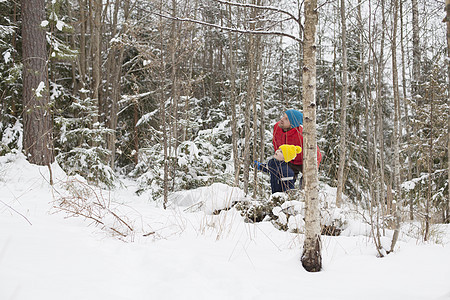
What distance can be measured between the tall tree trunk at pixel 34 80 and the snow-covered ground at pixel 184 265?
3.18m

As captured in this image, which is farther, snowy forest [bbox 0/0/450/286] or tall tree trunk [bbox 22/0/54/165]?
tall tree trunk [bbox 22/0/54/165]

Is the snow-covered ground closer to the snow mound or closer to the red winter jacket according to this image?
the snow mound

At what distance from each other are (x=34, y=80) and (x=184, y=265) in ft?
18.4

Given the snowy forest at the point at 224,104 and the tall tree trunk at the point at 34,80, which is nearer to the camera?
the snowy forest at the point at 224,104

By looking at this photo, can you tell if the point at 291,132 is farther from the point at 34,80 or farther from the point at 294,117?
the point at 34,80

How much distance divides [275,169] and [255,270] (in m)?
2.61

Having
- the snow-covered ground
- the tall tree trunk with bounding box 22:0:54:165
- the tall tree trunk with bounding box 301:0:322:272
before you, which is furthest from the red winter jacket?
the tall tree trunk with bounding box 22:0:54:165

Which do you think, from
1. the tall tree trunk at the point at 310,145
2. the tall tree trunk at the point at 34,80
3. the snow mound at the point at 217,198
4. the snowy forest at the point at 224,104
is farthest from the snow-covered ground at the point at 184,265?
the tall tree trunk at the point at 34,80

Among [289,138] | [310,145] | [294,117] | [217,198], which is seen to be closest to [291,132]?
[289,138]

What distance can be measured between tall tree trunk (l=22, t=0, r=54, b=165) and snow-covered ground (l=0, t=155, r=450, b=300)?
3182 millimetres

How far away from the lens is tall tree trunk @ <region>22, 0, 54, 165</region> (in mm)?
5613

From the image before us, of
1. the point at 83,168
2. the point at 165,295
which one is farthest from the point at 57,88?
the point at 165,295

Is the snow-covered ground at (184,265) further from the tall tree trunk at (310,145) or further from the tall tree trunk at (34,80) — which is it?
the tall tree trunk at (34,80)

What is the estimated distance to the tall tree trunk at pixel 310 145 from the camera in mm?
1941
